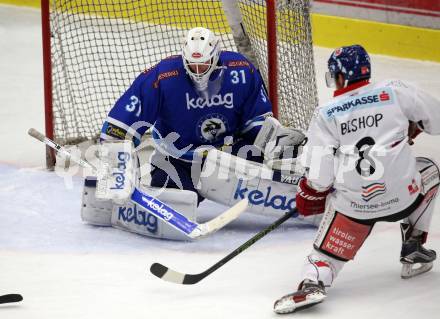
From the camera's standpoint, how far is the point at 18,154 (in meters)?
5.79

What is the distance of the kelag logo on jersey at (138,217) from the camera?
14.9 ft

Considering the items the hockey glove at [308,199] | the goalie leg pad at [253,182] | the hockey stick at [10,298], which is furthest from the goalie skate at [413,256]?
the hockey stick at [10,298]

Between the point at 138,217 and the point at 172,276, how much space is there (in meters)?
0.71

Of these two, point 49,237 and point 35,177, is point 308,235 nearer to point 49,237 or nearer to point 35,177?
point 49,237

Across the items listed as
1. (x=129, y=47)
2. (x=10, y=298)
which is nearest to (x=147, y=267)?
(x=10, y=298)

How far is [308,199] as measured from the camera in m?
3.81

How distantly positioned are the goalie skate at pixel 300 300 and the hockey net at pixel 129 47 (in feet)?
5.63

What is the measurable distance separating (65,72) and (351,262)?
202cm

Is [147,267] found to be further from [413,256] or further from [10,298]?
[413,256]

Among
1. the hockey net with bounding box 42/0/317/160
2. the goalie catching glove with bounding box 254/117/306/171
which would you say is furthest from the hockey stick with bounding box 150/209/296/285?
the hockey net with bounding box 42/0/317/160

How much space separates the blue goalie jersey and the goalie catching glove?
70mm

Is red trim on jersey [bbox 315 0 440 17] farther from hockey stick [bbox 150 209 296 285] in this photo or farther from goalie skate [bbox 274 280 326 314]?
goalie skate [bbox 274 280 326 314]

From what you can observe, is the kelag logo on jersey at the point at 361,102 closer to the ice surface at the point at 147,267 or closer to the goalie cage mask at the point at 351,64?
the goalie cage mask at the point at 351,64

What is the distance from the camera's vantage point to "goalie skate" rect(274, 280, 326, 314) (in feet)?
11.9
